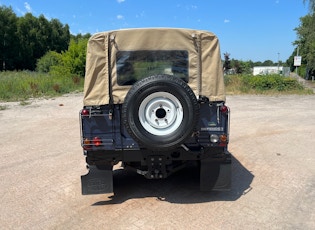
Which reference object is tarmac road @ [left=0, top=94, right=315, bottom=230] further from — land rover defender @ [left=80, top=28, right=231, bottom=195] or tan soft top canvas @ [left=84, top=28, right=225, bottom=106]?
tan soft top canvas @ [left=84, top=28, right=225, bottom=106]

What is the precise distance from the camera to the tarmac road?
392 centimetres

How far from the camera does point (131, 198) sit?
4.66 meters

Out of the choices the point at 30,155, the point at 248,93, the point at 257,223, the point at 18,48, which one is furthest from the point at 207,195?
the point at 18,48

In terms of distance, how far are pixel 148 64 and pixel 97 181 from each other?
1.84 m

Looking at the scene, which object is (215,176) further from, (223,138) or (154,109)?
(154,109)

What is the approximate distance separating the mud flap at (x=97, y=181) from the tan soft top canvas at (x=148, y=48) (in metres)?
0.98

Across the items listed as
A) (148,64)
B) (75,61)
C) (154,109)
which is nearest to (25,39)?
(75,61)

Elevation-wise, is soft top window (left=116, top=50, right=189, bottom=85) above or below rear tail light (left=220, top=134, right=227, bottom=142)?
above

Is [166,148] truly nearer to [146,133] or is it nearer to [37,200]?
[146,133]

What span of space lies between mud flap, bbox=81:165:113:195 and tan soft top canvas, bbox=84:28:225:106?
98 centimetres

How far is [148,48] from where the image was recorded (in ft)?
14.7

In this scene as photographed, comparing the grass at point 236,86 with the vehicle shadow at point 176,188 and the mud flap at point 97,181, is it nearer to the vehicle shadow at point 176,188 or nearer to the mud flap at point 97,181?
the vehicle shadow at point 176,188

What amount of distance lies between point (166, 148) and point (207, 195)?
4.23 feet

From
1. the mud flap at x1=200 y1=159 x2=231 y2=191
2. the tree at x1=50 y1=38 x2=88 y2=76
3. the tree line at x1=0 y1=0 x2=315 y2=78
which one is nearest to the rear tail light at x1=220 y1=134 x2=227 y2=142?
the mud flap at x1=200 y1=159 x2=231 y2=191
